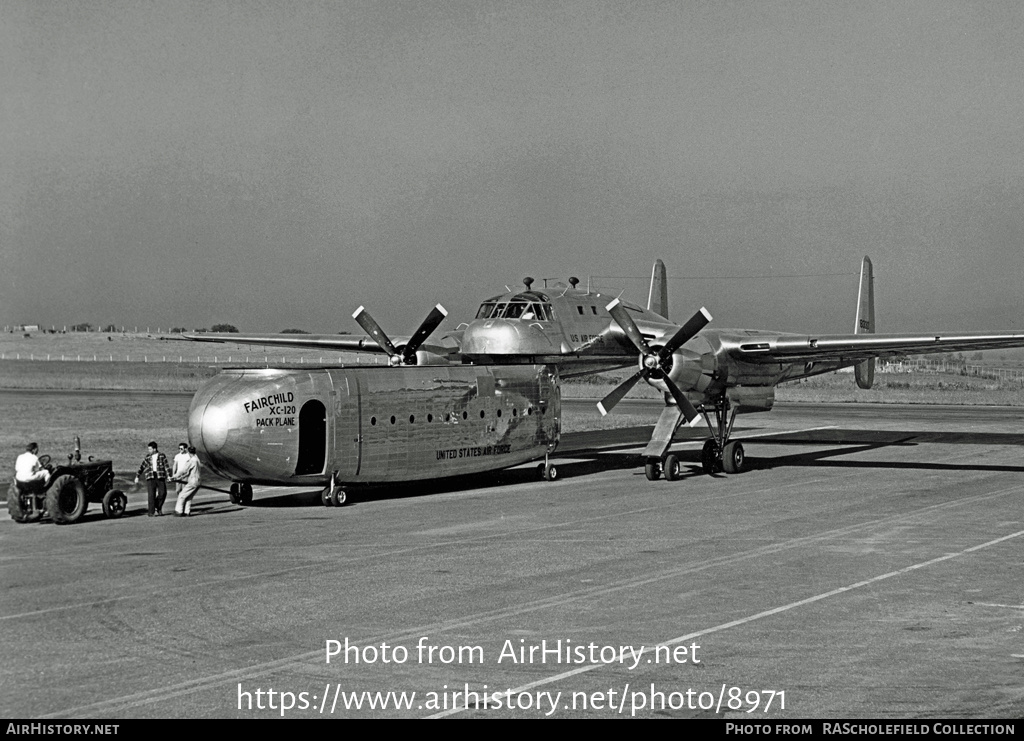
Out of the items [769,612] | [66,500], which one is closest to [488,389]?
[66,500]

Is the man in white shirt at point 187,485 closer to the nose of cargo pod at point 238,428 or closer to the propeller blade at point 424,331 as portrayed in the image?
the nose of cargo pod at point 238,428

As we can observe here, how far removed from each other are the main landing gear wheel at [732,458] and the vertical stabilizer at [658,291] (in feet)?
52.9

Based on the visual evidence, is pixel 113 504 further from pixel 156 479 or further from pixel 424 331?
pixel 424 331

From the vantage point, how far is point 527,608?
15039 millimetres

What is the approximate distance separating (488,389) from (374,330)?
5164mm

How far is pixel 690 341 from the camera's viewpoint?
34.1m

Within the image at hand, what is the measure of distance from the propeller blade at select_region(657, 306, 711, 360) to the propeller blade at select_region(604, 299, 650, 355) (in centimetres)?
58

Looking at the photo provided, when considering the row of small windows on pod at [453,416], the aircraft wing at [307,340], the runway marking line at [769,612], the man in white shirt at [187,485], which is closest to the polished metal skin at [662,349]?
the row of small windows on pod at [453,416]

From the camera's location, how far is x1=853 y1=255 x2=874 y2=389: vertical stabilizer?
163 ft

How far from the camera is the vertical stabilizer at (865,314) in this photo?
163ft

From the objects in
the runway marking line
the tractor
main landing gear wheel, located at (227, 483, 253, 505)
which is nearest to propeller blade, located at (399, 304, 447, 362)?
main landing gear wheel, located at (227, 483, 253, 505)
